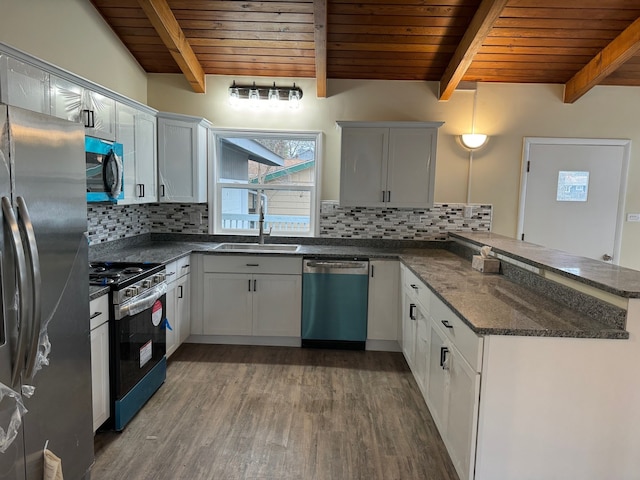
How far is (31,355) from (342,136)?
3015mm

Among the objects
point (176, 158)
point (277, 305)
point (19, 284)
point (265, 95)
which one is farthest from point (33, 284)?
point (265, 95)

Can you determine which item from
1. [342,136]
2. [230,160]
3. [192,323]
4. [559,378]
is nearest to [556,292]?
[559,378]

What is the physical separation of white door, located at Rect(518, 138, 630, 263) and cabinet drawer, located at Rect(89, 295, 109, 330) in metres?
3.78

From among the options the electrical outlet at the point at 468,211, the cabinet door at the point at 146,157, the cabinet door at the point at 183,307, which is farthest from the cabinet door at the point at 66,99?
the electrical outlet at the point at 468,211

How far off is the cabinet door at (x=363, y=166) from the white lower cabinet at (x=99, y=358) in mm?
2312

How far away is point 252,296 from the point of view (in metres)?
3.85

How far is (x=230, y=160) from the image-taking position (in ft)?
14.6

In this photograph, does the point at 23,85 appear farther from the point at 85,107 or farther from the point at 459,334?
the point at 459,334

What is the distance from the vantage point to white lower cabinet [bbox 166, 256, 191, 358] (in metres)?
3.40

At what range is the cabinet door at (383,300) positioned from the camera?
3.80 metres

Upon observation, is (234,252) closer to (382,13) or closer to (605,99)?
(382,13)

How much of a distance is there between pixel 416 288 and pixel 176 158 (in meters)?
2.44

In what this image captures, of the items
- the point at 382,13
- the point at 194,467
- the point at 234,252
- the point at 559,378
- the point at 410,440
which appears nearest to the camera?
the point at 559,378

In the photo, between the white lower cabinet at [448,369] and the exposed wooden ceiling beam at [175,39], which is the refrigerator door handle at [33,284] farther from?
the exposed wooden ceiling beam at [175,39]
